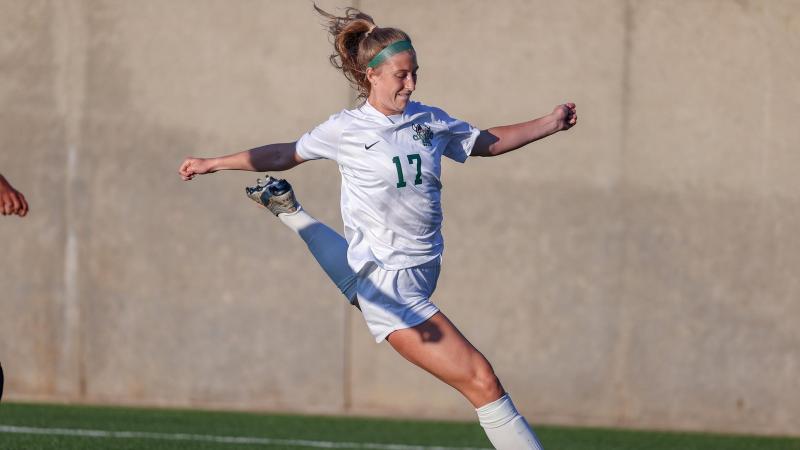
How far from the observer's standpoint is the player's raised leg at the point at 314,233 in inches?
186

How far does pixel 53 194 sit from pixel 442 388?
313 centimetres

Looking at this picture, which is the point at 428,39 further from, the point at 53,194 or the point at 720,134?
the point at 53,194

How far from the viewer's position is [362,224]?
4.43 meters

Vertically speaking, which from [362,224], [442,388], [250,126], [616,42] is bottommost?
[442,388]

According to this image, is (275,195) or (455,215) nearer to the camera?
(275,195)

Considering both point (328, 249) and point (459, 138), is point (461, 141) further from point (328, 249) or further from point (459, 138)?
point (328, 249)

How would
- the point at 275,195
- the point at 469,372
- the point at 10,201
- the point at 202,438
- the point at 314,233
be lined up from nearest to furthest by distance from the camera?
1. the point at 10,201
2. the point at 469,372
3. the point at 314,233
4. the point at 275,195
5. the point at 202,438

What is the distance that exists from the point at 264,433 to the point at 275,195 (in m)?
2.58

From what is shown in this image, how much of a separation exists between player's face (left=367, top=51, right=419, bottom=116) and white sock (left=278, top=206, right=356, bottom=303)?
2.26ft

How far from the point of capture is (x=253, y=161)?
4.61 m

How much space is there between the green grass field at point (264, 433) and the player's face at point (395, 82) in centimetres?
273

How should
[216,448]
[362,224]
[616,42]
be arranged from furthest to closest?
→ 1. [616,42]
2. [216,448]
3. [362,224]

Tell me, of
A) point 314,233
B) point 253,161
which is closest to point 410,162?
point 253,161

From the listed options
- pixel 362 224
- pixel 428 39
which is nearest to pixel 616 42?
pixel 428 39
